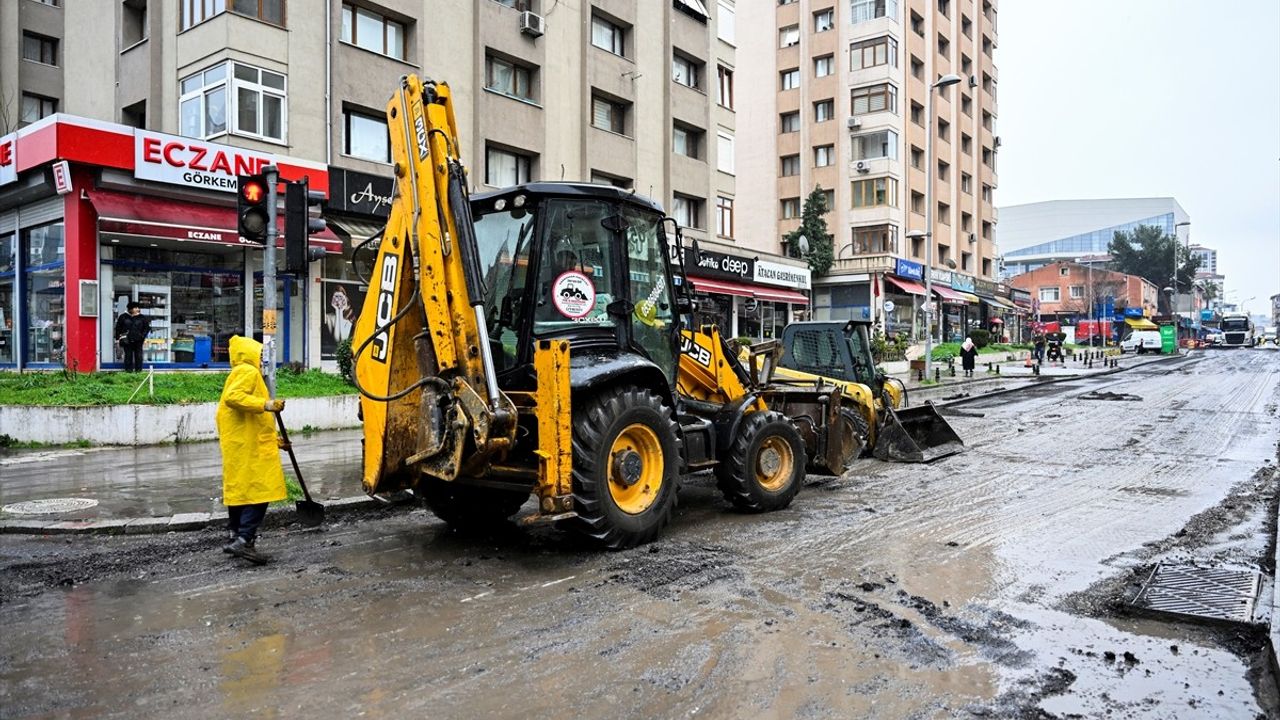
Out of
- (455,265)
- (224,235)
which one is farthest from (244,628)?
(224,235)

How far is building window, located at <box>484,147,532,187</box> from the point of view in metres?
24.2

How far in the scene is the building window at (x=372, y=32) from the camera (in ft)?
68.3

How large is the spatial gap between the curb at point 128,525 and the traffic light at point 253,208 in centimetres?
257

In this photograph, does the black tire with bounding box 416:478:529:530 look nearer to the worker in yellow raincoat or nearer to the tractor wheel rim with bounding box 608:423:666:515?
the tractor wheel rim with bounding box 608:423:666:515

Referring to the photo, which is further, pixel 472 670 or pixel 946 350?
pixel 946 350

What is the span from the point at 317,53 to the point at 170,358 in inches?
305

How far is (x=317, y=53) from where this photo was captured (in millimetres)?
19891

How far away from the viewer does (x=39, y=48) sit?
28.0 m

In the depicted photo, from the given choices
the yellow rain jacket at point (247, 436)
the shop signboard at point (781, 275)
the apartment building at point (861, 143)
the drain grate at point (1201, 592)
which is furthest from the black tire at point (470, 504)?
the apartment building at point (861, 143)

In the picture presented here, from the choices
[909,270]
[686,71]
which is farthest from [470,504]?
[909,270]

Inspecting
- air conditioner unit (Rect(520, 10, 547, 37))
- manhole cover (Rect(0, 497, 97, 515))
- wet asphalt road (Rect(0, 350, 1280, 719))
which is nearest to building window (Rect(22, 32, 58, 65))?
air conditioner unit (Rect(520, 10, 547, 37))

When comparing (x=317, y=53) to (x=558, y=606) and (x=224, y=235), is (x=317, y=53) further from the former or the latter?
(x=558, y=606)

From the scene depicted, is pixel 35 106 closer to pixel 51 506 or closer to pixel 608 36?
pixel 608 36

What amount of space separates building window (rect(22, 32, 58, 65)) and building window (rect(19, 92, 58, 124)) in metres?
1.17
